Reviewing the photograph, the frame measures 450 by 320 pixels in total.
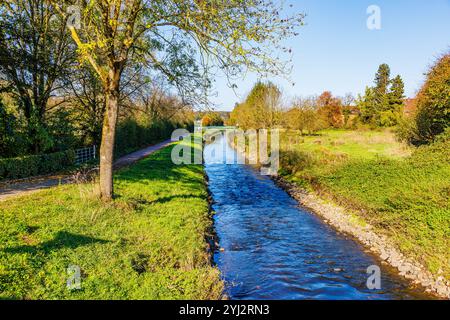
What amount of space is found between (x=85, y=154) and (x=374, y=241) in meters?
18.9

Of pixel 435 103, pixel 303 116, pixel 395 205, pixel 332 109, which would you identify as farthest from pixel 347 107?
pixel 395 205

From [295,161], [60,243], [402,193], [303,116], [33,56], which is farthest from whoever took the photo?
[303,116]

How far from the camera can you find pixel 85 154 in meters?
22.6

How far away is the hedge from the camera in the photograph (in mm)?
14570

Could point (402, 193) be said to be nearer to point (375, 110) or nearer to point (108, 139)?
point (108, 139)

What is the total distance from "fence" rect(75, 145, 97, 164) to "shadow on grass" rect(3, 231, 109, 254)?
13.4 meters

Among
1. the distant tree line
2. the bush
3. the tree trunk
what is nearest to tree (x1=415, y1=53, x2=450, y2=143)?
the distant tree line

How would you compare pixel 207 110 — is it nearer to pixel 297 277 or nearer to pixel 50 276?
pixel 297 277

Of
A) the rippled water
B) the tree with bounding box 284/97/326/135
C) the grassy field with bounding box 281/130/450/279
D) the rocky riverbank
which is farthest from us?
the tree with bounding box 284/97/326/135

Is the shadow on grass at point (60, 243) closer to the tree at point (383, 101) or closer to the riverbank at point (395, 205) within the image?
the riverbank at point (395, 205)

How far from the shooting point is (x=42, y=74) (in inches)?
731

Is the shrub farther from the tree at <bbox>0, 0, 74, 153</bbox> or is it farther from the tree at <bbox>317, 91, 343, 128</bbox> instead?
the tree at <bbox>317, 91, 343, 128</bbox>
